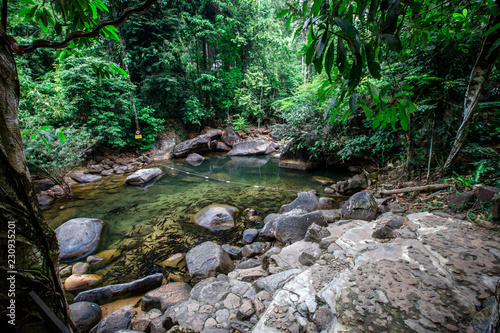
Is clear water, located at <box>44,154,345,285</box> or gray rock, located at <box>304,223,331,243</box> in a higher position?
gray rock, located at <box>304,223,331,243</box>

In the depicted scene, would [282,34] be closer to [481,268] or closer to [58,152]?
[58,152]

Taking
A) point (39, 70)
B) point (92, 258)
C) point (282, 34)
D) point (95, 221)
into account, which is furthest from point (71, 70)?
point (282, 34)

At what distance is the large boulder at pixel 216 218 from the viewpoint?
4341 mm

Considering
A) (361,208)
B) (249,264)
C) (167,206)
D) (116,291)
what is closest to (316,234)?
(249,264)

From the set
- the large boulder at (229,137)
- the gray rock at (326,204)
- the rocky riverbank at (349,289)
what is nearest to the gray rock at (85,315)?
the rocky riverbank at (349,289)

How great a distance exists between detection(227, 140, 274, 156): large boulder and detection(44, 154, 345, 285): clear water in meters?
3.21

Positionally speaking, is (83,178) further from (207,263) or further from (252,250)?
(252,250)

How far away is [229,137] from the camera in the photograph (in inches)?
559

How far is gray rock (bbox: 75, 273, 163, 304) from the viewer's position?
2.55 metres

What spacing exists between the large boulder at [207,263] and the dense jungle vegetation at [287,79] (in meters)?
2.37

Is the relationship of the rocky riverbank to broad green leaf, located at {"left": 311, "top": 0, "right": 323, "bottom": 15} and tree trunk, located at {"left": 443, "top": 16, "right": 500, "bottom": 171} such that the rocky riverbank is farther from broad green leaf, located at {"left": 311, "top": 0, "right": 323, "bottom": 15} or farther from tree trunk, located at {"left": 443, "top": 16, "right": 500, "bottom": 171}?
tree trunk, located at {"left": 443, "top": 16, "right": 500, "bottom": 171}

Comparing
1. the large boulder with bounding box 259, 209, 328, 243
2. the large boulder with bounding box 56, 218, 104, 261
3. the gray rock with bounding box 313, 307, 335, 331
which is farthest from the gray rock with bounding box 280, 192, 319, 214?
the large boulder with bounding box 56, 218, 104, 261

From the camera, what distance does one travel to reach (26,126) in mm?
5480

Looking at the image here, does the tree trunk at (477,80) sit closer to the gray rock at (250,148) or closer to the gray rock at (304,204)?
the gray rock at (304,204)
